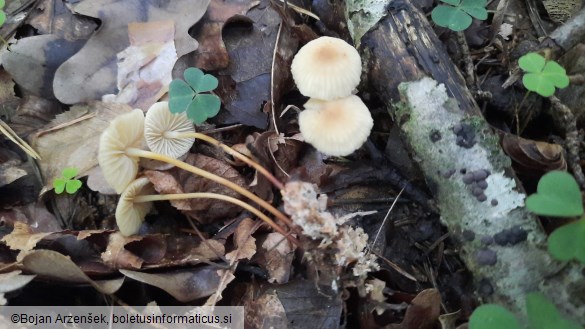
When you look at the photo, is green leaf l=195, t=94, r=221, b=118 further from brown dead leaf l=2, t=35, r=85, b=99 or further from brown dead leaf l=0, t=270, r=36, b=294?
brown dead leaf l=0, t=270, r=36, b=294

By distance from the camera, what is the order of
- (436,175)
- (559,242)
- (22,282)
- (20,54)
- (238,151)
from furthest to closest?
(20,54)
(238,151)
(436,175)
(22,282)
(559,242)

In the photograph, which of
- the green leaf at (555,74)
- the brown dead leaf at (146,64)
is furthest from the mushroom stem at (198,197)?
the green leaf at (555,74)

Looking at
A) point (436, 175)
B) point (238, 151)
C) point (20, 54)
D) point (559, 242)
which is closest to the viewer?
point (559, 242)

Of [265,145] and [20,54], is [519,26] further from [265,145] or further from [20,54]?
[20,54]

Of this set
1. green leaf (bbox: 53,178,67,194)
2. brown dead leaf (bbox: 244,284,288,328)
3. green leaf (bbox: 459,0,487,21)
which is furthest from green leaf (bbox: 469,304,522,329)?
green leaf (bbox: 53,178,67,194)

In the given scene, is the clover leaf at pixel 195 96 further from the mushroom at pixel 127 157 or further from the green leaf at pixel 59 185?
the green leaf at pixel 59 185

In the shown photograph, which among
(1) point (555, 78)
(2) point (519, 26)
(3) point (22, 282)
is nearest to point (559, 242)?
(1) point (555, 78)
